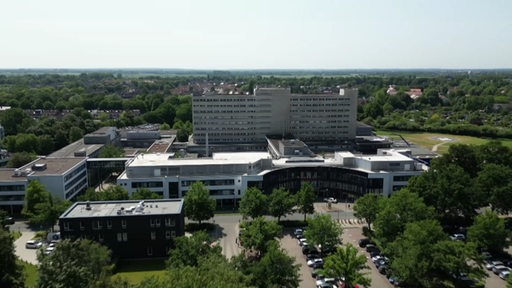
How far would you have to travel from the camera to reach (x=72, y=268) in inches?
962

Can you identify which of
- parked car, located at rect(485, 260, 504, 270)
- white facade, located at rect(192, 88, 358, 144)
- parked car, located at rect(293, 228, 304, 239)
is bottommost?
parked car, located at rect(293, 228, 304, 239)

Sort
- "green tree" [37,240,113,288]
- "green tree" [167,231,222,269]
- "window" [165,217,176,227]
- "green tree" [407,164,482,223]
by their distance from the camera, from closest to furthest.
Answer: "green tree" [37,240,113,288] < "green tree" [167,231,222,269] < "window" [165,217,176,227] < "green tree" [407,164,482,223]

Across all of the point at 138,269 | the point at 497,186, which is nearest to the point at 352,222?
the point at 497,186

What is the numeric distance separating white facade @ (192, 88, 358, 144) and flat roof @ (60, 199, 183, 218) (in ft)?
126

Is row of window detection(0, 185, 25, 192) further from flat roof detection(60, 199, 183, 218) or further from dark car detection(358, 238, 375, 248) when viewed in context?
dark car detection(358, 238, 375, 248)

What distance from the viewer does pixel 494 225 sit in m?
35.8

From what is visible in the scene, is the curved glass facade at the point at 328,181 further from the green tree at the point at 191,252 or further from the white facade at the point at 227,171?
the green tree at the point at 191,252

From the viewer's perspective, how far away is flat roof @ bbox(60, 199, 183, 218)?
3775 centimetres

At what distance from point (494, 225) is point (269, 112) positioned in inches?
1978

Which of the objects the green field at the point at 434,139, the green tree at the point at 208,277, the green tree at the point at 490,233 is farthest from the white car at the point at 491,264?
the green field at the point at 434,139

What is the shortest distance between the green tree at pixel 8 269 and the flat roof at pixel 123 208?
26.6 ft

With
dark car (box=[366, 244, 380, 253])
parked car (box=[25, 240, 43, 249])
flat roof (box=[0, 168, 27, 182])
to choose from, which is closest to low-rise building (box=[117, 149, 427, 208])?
flat roof (box=[0, 168, 27, 182])

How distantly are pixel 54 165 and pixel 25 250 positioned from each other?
18.6m

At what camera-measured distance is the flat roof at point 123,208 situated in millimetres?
37750
